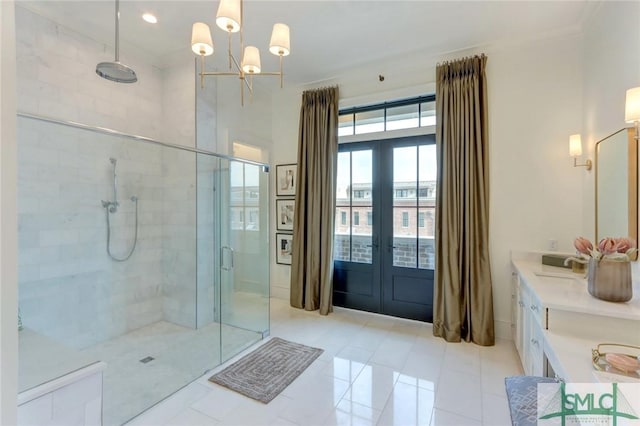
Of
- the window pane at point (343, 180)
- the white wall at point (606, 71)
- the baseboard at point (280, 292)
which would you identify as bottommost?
the baseboard at point (280, 292)

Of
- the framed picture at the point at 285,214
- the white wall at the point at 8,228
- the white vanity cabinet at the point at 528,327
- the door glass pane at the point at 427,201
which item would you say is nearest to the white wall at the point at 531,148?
the white vanity cabinet at the point at 528,327

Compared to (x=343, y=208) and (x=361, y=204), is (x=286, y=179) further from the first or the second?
(x=361, y=204)

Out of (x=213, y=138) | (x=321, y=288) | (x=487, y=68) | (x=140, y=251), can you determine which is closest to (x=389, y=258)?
(x=321, y=288)

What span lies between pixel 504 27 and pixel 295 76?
96.2 inches

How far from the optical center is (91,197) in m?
3.07

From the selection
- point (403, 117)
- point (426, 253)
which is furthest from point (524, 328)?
point (403, 117)

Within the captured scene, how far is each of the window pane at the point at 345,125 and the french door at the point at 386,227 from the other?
0.22 meters

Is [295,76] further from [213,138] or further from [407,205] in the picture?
[407,205]

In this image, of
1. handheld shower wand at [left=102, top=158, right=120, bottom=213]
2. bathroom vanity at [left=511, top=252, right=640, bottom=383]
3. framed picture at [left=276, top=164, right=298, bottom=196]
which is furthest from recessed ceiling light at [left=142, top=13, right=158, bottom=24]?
bathroom vanity at [left=511, top=252, right=640, bottom=383]

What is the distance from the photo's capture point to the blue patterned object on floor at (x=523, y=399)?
4.24ft

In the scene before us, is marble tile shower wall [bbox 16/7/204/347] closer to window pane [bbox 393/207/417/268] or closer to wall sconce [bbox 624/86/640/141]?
window pane [bbox 393/207/417/268]

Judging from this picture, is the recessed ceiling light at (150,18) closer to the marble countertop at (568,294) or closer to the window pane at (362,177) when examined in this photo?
the window pane at (362,177)

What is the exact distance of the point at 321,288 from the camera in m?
3.98

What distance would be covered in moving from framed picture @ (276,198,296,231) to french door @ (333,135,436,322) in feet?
2.47
